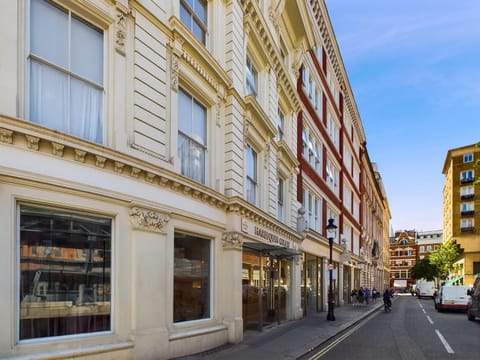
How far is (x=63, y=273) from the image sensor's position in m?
7.93

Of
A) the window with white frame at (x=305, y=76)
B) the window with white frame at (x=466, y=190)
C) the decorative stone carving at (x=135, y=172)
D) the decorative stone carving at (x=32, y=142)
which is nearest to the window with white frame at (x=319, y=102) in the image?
the window with white frame at (x=305, y=76)

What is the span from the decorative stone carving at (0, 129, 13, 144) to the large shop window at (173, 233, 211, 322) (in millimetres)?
4962

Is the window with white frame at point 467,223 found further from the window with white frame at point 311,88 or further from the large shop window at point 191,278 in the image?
the large shop window at point 191,278

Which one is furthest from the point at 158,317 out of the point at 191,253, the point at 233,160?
the point at 233,160

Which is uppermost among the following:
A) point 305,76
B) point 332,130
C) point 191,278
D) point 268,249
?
point 305,76

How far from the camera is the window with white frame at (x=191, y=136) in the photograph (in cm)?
1176

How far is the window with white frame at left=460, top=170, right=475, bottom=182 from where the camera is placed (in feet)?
274

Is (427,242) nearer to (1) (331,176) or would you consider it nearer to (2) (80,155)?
(1) (331,176)

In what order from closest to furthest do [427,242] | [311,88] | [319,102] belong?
[311,88]
[319,102]
[427,242]

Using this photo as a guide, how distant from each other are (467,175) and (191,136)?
8355 centimetres

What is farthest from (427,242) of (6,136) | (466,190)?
(6,136)

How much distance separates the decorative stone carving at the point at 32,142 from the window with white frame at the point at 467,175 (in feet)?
287

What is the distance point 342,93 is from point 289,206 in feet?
72.4

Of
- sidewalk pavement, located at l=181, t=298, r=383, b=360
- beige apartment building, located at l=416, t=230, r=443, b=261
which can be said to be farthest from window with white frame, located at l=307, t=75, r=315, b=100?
beige apartment building, located at l=416, t=230, r=443, b=261
